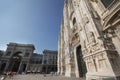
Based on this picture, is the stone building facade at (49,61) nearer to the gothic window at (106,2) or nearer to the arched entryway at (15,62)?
the arched entryway at (15,62)

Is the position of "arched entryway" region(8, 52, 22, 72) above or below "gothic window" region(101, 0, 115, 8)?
below

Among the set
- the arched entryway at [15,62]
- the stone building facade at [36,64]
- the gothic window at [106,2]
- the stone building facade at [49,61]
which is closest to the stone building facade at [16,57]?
the arched entryway at [15,62]

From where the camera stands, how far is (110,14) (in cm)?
639

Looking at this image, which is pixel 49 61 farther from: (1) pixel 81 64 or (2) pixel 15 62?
(1) pixel 81 64

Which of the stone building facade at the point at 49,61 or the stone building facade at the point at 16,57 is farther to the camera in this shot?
the stone building facade at the point at 49,61

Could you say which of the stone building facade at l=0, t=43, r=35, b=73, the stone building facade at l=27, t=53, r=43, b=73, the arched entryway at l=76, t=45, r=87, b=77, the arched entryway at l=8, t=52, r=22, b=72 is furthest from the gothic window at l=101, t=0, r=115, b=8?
the arched entryway at l=8, t=52, r=22, b=72

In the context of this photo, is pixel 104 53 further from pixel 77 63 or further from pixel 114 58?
pixel 77 63

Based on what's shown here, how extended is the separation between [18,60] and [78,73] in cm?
4315

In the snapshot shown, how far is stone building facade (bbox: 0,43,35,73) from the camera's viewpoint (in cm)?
3922

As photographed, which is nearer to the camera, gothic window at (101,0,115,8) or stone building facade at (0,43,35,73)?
gothic window at (101,0,115,8)

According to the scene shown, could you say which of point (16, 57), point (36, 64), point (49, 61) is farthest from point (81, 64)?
point (16, 57)

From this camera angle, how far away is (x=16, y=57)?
4303 centimetres

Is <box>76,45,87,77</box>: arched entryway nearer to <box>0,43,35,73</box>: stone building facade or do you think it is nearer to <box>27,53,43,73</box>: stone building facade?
<box>27,53,43,73</box>: stone building facade

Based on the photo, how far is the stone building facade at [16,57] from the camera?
39219 mm
